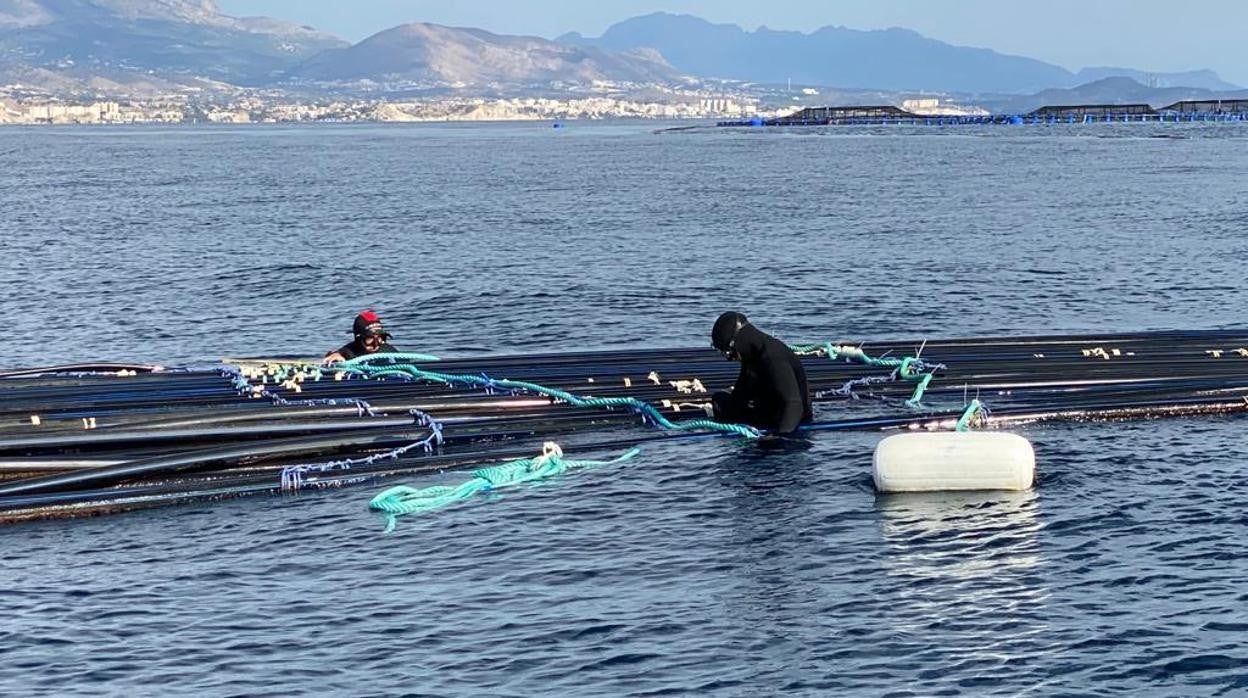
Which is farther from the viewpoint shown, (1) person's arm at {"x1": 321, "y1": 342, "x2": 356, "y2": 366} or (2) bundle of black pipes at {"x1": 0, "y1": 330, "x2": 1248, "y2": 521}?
(1) person's arm at {"x1": 321, "y1": 342, "x2": 356, "y2": 366}

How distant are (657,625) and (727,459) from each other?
657cm

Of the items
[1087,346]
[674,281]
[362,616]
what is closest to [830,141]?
[674,281]

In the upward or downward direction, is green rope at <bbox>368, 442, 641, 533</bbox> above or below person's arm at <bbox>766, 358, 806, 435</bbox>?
below

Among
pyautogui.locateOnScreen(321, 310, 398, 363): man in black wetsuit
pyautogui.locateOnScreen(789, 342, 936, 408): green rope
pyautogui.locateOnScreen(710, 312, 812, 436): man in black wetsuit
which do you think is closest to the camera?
pyautogui.locateOnScreen(710, 312, 812, 436): man in black wetsuit

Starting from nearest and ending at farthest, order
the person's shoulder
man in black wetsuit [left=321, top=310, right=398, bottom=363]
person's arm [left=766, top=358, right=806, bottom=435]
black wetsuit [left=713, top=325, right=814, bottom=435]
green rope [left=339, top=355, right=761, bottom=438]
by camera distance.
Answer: black wetsuit [left=713, top=325, right=814, bottom=435] < person's arm [left=766, top=358, right=806, bottom=435] < green rope [left=339, top=355, right=761, bottom=438] < man in black wetsuit [left=321, top=310, right=398, bottom=363] < the person's shoulder

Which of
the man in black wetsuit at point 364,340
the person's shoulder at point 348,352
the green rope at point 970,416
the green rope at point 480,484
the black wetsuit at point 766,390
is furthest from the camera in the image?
the person's shoulder at point 348,352

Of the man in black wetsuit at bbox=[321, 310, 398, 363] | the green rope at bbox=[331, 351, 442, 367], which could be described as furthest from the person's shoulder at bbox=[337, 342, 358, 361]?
the green rope at bbox=[331, 351, 442, 367]

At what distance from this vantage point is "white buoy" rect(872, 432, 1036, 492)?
68.2ft

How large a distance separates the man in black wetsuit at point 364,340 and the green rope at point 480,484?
559cm

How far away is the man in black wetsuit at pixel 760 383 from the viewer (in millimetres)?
22422

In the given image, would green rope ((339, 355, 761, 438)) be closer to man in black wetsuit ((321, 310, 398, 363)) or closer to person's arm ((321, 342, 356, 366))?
person's arm ((321, 342, 356, 366))

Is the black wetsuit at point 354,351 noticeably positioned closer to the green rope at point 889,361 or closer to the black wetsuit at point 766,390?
the black wetsuit at point 766,390

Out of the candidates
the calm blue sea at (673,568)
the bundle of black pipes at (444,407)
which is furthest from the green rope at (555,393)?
the calm blue sea at (673,568)

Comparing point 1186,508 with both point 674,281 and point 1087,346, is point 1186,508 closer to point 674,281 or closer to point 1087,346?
point 1087,346
